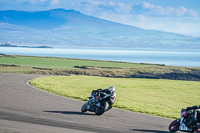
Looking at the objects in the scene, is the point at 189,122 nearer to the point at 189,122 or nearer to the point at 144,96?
the point at 189,122

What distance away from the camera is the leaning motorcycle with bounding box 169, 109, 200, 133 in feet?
42.3

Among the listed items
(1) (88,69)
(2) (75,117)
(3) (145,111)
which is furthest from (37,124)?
(1) (88,69)

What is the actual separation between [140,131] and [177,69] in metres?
63.2

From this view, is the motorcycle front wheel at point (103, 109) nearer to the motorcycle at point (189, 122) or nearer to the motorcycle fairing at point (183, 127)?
the motorcycle at point (189, 122)

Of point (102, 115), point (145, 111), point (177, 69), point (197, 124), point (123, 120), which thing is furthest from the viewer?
point (177, 69)

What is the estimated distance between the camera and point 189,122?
13.1m

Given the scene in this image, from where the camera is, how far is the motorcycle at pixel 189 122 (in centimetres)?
1290

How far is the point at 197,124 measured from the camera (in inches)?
501

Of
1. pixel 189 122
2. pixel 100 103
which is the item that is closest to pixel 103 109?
pixel 100 103

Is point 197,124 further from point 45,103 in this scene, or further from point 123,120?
point 45,103

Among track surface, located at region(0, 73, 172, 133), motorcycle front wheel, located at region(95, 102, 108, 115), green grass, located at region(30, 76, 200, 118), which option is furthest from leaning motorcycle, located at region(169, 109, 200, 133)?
green grass, located at region(30, 76, 200, 118)

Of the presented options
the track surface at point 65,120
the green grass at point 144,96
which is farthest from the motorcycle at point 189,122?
the green grass at point 144,96

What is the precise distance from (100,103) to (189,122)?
5.19 metres

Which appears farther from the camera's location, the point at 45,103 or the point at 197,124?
the point at 45,103
